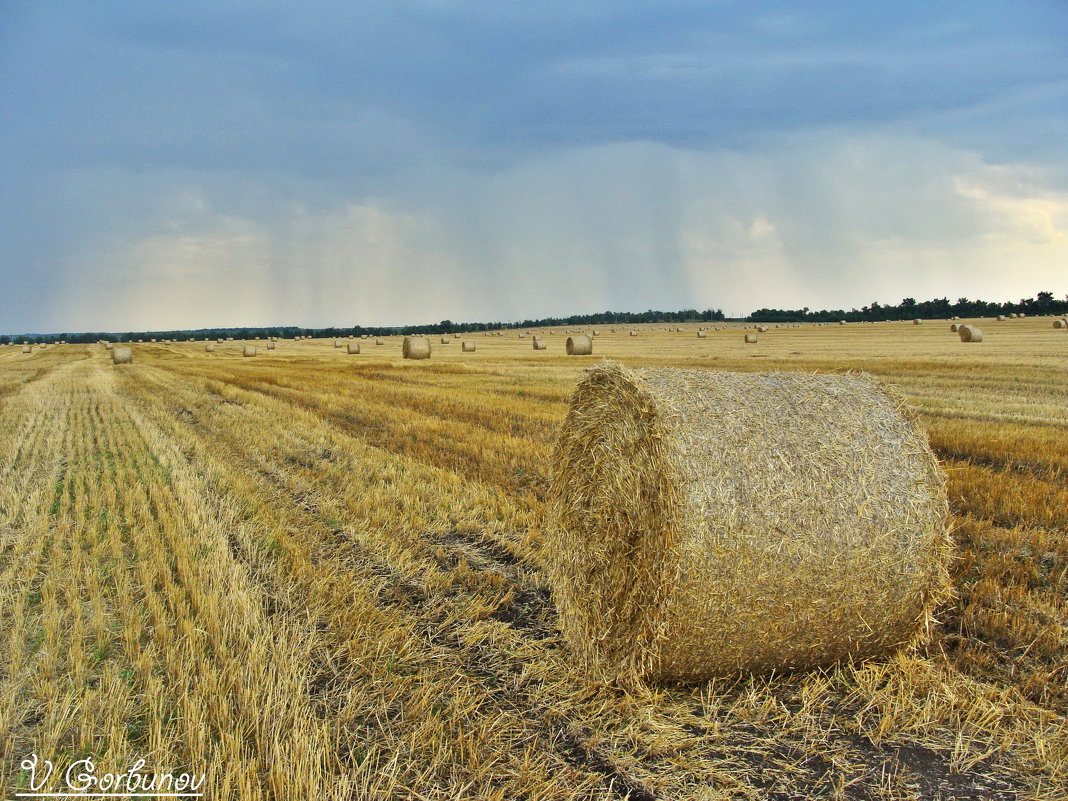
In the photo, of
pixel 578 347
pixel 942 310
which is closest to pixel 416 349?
pixel 578 347

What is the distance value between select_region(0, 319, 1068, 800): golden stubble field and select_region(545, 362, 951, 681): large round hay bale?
0.26 m

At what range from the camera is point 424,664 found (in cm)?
414

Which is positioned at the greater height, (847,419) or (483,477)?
(847,419)

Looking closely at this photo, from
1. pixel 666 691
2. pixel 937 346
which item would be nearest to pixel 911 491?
pixel 666 691

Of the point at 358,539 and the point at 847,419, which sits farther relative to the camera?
the point at 358,539

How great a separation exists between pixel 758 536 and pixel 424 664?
81.8 inches

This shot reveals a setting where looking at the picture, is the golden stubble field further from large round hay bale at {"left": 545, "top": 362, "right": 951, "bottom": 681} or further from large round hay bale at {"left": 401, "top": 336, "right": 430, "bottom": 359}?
large round hay bale at {"left": 401, "top": 336, "right": 430, "bottom": 359}

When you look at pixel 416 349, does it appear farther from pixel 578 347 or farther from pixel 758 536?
pixel 758 536

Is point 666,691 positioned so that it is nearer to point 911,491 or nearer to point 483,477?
point 911,491

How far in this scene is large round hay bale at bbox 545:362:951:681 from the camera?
389cm

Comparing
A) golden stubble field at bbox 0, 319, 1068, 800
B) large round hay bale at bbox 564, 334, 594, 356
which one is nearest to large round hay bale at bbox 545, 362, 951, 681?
golden stubble field at bbox 0, 319, 1068, 800

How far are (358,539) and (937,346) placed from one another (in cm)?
3545

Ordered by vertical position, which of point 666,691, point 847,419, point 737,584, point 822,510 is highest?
point 847,419

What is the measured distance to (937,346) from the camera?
34.3 meters
